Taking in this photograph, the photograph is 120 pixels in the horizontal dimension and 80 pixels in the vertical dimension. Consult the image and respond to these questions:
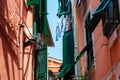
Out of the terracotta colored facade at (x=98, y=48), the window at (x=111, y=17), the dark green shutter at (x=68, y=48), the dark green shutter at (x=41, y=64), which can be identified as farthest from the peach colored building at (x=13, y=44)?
the dark green shutter at (x=68, y=48)

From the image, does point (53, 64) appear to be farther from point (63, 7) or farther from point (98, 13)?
point (98, 13)

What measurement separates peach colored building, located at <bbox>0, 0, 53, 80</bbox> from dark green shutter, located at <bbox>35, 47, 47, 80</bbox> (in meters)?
0.65

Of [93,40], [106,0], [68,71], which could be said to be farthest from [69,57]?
[106,0]

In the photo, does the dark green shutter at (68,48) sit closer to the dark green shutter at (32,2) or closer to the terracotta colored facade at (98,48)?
the terracotta colored facade at (98,48)

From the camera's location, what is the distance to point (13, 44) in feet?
31.5

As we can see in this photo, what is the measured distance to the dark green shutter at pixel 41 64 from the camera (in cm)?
1272

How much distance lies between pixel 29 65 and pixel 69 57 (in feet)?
12.8

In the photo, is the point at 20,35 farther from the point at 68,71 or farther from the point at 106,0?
the point at 68,71

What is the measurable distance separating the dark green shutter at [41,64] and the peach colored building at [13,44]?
2.12 ft

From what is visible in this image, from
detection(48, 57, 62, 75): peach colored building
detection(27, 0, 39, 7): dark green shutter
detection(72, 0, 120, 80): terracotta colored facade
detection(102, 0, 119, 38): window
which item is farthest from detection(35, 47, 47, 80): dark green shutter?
detection(48, 57, 62, 75): peach colored building

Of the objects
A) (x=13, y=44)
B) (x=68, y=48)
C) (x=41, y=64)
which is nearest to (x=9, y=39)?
(x=13, y=44)

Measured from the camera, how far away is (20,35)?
10.2 meters

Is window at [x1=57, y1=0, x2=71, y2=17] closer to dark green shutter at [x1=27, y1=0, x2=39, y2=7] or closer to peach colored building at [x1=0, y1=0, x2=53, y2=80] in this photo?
dark green shutter at [x1=27, y1=0, x2=39, y2=7]

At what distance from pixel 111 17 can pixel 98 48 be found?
2.22 meters
